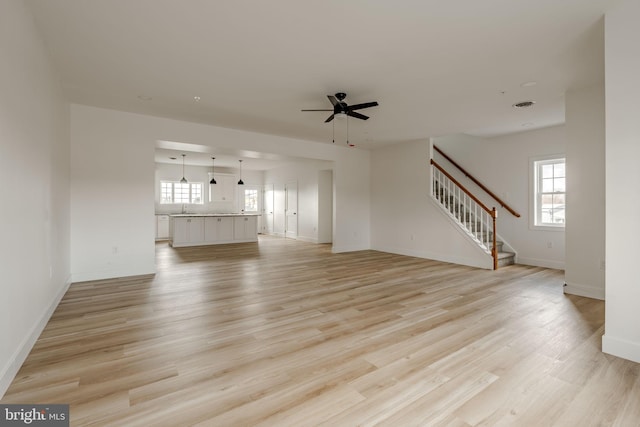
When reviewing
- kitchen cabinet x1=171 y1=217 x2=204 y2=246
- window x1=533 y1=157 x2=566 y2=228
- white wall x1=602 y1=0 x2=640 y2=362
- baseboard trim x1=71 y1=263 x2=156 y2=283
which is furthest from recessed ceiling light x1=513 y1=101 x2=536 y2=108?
kitchen cabinet x1=171 y1=217 x2=204 y2=246

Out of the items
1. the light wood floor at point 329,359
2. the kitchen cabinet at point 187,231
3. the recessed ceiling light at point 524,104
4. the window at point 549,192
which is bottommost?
the light wood floor at point 329,359

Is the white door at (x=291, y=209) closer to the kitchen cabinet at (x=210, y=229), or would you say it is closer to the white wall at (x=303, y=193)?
the white wall at (x=303, y=193)

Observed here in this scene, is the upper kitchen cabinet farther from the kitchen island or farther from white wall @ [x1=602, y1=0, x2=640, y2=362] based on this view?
white wall @ [x1=602, y1=0, x2=640, y2=362]

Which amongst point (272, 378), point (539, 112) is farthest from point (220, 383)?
point (539, 112)

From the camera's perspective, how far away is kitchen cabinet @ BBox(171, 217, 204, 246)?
29.4 ft

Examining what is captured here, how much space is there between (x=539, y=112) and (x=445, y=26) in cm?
348

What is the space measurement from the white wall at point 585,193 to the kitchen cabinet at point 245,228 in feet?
26.8

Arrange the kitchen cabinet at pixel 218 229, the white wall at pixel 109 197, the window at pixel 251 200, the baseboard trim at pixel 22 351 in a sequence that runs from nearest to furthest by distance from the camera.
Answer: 1. the baseboard trim at pixel 22 351
2. the white wall at pixel 109 197
3. the kitchen cabinet at pixel 218 229
4. the window at pixel 251 200

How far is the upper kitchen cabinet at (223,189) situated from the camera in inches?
461

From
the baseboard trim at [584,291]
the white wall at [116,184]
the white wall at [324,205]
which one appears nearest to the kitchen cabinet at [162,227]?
the white wall at [324,205]

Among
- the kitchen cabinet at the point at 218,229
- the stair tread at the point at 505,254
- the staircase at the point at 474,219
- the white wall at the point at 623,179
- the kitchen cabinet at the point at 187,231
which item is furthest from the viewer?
the kitchen cabinet at the point at 218,229

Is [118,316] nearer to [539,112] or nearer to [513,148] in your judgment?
[539,112]

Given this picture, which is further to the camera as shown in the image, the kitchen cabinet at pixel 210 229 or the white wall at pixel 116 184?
the kitchen cabinet at pixel 210 229

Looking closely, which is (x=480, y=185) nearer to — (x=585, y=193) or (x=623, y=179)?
(x=585, y=193)
